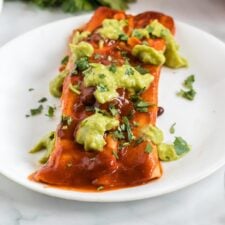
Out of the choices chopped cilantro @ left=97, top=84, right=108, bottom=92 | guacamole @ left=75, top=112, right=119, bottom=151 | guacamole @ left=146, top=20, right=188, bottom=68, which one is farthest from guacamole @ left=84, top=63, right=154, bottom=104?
guacamole @ left=146, top=20, right=188, bottom=68

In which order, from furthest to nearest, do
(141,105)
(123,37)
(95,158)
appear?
(123,37), (141,105), (95,158)

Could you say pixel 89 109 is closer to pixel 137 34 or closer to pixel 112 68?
pixel 112 68

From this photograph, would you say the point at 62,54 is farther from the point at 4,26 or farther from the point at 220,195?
the point at 220,195

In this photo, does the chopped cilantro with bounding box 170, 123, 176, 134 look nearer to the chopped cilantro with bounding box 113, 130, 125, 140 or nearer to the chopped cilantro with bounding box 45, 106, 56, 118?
the chopped cilantro with bounding box 113, 130, 125, 140

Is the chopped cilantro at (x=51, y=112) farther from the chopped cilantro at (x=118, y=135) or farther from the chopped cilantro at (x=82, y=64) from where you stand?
the chopped cilantro at (x=118, y=135)

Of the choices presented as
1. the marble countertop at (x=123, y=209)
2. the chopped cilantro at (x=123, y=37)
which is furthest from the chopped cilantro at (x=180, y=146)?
the chopped cilantro at (x=123, y=37)

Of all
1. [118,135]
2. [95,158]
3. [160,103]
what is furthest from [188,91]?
[95,158]
